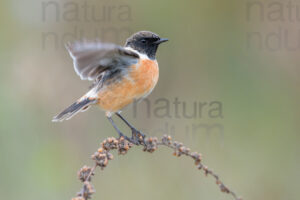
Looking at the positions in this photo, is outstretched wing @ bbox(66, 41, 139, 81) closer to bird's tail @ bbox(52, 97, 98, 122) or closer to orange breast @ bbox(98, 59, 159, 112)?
orange breast @ bbox(98, 59, 159, 112)

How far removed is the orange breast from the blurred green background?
134cm

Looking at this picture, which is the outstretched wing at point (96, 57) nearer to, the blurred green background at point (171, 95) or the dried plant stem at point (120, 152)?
the dried plant stem at point (120, 152)

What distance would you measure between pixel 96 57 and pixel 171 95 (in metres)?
2.68

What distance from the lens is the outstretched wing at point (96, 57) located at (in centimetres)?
393

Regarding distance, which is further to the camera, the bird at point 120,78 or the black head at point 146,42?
the black head at point 146,42

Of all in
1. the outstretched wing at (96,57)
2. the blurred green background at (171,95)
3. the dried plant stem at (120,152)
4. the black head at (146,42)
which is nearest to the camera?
the dried plant stem at (120,152)

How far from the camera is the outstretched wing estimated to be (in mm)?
3933

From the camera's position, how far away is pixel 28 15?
23.0 ft

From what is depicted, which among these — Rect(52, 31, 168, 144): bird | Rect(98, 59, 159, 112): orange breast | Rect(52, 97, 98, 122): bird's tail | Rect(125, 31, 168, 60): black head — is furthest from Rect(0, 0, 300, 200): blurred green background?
Rect(125, 31, 168, 60): black head

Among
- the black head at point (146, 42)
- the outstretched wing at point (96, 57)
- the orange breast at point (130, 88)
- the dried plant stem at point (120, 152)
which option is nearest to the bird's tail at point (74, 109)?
the orange breast at point (130, 88)

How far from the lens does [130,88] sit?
4812mm

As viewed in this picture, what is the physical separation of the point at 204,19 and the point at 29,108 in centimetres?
294

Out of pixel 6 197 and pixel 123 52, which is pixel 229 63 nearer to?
pixel 123 52

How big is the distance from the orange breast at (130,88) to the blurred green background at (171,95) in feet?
4.40
